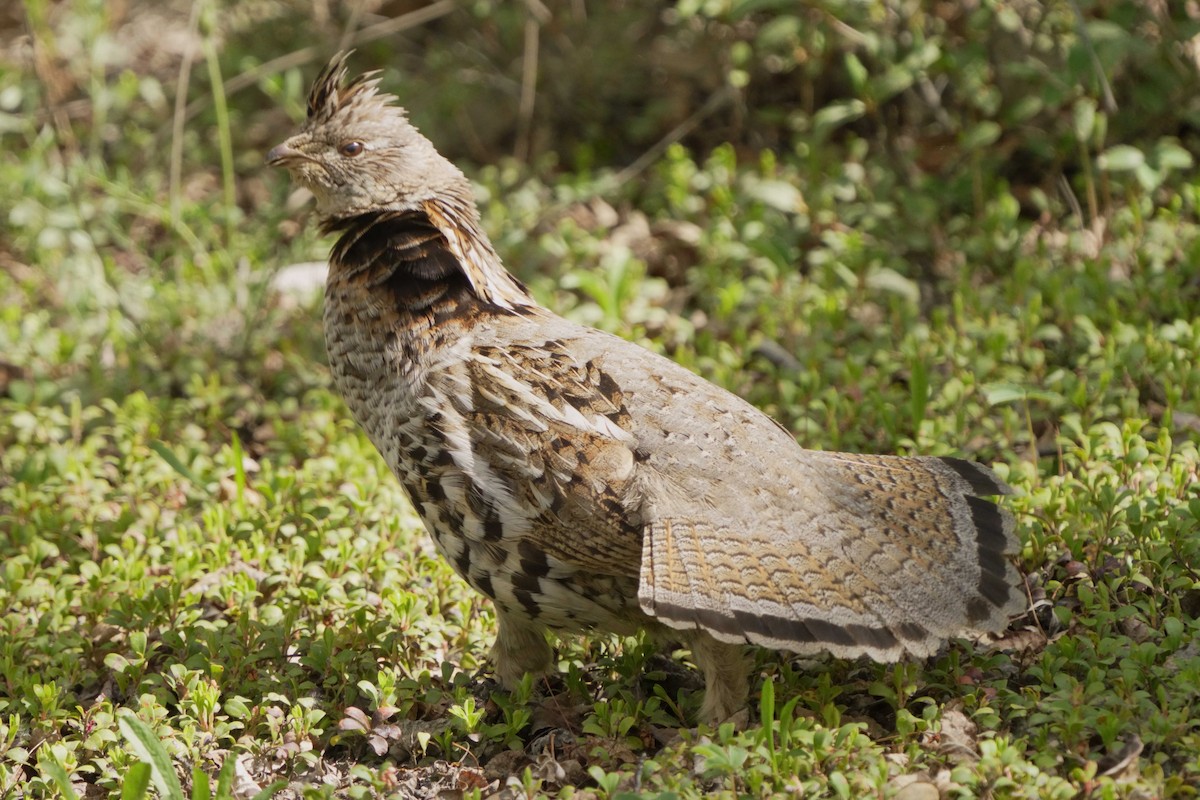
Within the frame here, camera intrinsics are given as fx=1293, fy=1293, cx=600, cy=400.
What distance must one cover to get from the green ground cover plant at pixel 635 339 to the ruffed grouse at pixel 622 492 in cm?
31

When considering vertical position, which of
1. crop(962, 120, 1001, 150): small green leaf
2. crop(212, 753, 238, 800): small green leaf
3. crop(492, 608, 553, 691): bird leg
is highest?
crop(962, 120, 1001, 150): small green leaf

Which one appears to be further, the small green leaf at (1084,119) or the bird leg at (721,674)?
the small green leaf at (1084,119)

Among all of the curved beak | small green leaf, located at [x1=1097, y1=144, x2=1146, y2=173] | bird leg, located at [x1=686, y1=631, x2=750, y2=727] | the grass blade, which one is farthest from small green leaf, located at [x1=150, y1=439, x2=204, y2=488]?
small green leaf, located at [x1=1097, y1=144, x2=1146, y2=173]

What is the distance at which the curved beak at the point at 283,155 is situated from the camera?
4801mm

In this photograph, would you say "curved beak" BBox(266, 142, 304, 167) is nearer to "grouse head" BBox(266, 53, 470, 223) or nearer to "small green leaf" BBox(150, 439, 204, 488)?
"grouse head" BBox(266, 53, 470, 223)

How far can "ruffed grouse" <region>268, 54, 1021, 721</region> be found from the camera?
3590 mm

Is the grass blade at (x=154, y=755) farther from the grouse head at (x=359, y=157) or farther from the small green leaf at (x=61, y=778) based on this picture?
the grouse head at (x=359, y=157)

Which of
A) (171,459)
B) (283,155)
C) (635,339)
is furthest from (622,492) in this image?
(635,339)

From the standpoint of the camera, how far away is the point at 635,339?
6.27m

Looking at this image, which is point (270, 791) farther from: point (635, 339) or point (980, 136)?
point (980, 136)

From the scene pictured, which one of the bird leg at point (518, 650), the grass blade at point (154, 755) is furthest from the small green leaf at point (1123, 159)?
the grass blade at point (154, 755)

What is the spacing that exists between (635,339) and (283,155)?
208 centimetres

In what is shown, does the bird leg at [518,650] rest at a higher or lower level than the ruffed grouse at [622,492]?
lower

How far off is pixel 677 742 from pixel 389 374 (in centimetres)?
149
